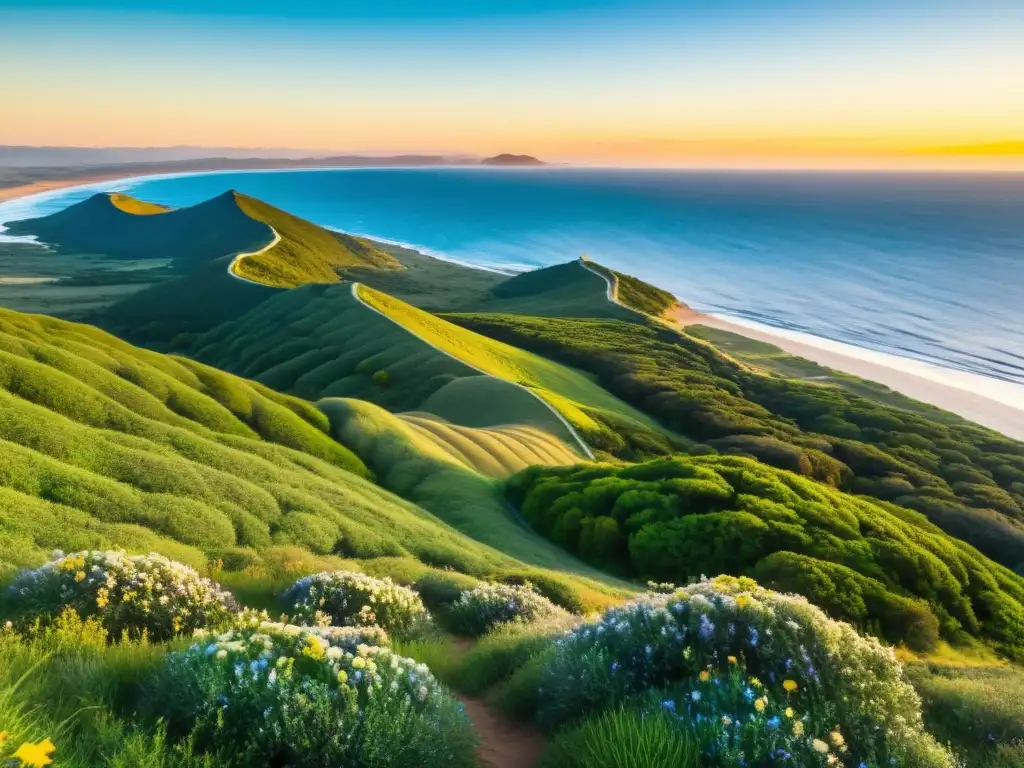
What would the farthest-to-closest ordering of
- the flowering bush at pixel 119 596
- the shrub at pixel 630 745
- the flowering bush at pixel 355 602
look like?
the flowering bush at pixel 355 602, the flowering bush at pixel 119 596, the shrub at pixel 630 745

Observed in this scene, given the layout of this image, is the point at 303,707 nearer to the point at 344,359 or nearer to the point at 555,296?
the point at 344,359

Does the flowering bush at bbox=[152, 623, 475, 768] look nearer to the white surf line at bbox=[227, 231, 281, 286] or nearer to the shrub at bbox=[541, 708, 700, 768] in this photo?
the shrub at bbox=[541, 708, 700, 768]

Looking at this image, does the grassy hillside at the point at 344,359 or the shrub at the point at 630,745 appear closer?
the shrub at the point at 630,745

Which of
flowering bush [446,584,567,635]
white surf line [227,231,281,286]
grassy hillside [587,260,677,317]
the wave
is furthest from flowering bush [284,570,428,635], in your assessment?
grassy hillside [587,260,677,317]

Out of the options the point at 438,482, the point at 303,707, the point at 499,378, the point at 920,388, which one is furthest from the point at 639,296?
the point at 303,707

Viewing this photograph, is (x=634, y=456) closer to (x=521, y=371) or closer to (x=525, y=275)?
(x=521, y=371)

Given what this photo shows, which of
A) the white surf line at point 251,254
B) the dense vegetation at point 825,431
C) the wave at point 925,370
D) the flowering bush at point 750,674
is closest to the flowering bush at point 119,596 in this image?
the flowering bush at point 750,674

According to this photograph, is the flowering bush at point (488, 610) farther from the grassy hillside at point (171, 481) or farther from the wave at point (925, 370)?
the wave at point (925, 370)
